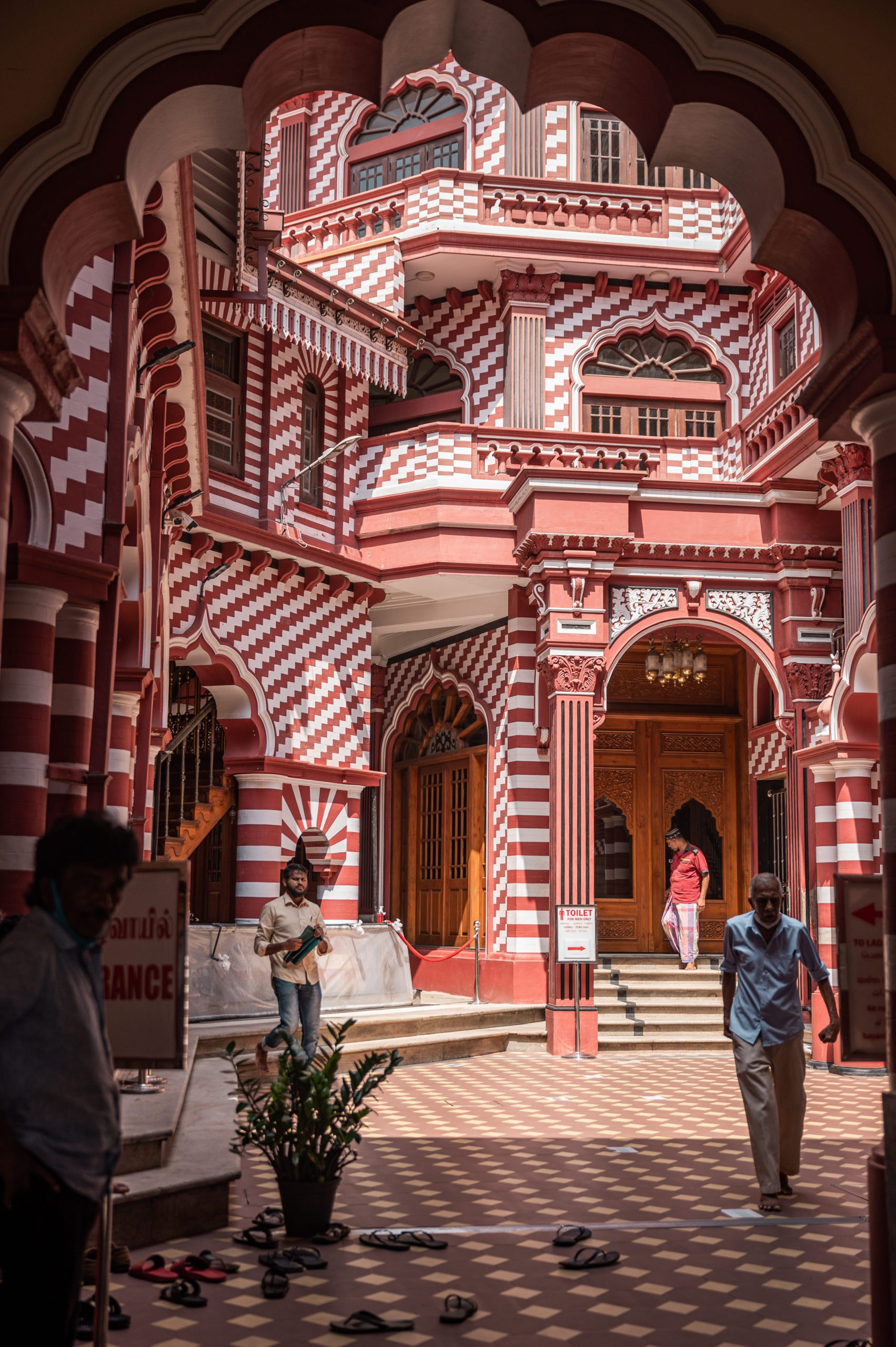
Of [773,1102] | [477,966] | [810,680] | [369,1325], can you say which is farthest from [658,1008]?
[369,1325]

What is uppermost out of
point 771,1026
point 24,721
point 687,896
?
point 24,721

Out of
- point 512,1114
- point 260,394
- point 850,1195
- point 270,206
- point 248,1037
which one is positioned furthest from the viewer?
point 270,206

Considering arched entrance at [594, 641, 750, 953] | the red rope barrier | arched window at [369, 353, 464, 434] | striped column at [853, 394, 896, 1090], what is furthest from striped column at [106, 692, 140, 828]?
arched entrance at [594, 641, 750, 953]

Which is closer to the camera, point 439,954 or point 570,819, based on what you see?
point 570,819

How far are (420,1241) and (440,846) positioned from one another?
12298 millimetres

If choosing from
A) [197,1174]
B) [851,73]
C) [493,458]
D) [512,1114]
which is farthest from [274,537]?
[851,73]

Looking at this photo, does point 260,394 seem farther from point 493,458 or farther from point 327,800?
point 327,800

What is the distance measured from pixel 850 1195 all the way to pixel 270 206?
15.9m

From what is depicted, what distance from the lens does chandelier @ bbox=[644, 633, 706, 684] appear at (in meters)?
15.4

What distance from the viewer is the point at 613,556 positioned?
14383mm

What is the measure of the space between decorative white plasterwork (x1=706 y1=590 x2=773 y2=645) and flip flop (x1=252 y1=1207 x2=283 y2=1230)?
32.6ft

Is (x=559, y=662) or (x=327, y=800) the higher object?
(x=559, y=662)

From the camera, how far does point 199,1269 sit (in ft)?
17.4

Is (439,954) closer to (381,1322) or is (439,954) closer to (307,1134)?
(307,1134)
